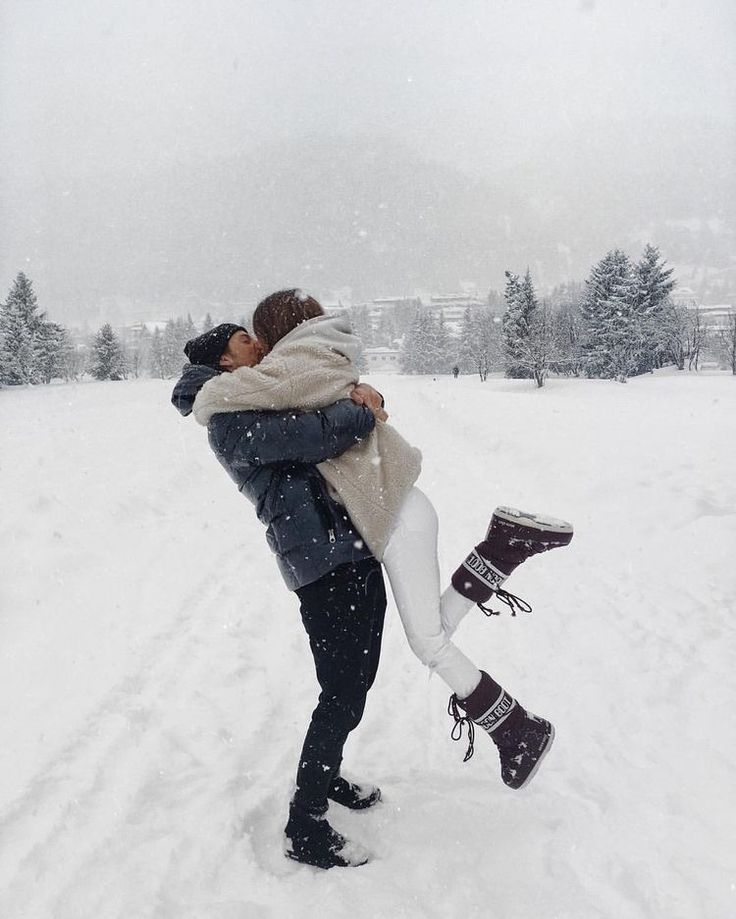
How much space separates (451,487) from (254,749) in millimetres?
7477

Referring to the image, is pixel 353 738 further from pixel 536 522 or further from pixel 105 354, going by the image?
pixel 105 354

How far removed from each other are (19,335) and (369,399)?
6150 centimetres

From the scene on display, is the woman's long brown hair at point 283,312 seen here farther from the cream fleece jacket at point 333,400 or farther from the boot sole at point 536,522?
the boot sole at point 536,522

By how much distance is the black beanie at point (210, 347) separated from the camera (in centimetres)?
243

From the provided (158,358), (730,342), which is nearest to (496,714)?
(730,342)

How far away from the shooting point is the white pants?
2.33m

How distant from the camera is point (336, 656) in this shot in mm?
2309

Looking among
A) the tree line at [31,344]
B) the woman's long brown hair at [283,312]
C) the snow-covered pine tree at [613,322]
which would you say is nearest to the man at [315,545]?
the woman's long brown hair at [283,312]

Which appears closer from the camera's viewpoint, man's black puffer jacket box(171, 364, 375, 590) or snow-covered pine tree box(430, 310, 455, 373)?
man's black puffer jacket box(171, 364, 375, 590)

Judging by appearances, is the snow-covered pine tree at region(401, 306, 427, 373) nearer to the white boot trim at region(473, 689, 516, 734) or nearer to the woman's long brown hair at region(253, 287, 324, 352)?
the woman's long brown hair at region(253, 287, 324, 352)

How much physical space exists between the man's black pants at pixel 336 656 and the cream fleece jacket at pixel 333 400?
0.56ft

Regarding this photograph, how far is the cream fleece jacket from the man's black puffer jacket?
2.1 inches

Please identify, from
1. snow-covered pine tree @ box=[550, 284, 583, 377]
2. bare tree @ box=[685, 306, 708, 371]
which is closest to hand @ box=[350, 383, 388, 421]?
snow-covered pine tree @ box=[550, 284, 583, 377]

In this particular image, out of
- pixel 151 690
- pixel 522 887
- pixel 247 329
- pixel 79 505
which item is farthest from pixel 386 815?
pixel 79 505
